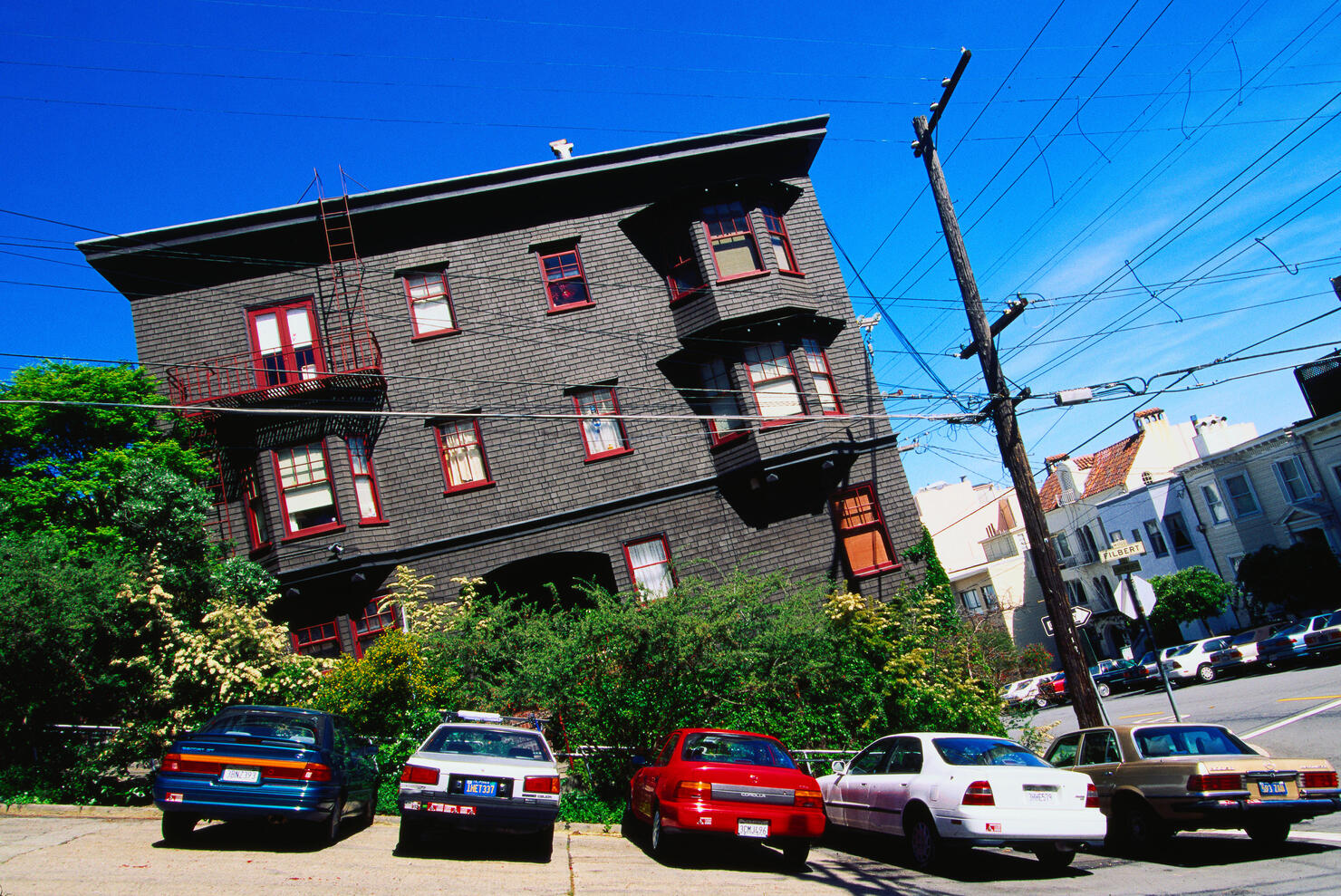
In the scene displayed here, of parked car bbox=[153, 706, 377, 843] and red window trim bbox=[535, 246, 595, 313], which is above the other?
red window trim bbox=[535, 246, 595, 313]

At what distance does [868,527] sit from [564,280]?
9.88 m

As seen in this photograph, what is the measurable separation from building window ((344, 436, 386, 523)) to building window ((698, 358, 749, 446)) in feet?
26.8

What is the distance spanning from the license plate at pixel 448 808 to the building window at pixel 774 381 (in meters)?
13.0

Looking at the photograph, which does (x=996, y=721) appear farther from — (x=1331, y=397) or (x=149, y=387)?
(x=1331, y=397)

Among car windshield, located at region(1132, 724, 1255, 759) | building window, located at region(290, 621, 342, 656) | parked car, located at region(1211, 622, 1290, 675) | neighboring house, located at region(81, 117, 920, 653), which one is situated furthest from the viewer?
parked car, located at region(1211, 622, 1290, 675)

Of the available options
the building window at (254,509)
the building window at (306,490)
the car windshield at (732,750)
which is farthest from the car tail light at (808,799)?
the building window at (254,509)

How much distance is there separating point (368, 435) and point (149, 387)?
513 cm

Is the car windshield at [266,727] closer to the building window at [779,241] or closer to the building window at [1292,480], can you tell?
the building window at [779,241]

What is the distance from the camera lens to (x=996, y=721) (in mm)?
15273

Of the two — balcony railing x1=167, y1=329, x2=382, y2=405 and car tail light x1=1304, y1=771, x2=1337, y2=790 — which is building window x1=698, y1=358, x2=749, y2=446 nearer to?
balcony railing x1=167, y1=329, x2=382, y2=405

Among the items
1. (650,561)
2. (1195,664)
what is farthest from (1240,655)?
(650,561)

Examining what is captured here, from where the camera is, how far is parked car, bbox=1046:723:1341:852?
9461 millimetres

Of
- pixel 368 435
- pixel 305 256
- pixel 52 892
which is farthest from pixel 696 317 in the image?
pixel 52 892

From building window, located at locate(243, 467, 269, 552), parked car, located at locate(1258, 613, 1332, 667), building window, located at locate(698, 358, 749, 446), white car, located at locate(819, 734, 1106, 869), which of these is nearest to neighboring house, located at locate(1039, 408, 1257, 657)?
parked car, located at locate(1258, 613, 1332, 667)
